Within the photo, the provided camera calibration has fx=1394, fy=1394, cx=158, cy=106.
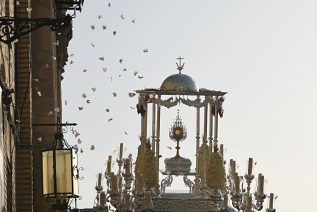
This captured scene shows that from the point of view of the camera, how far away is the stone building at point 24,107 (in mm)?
16156

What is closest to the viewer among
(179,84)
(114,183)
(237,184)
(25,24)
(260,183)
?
(25,24)

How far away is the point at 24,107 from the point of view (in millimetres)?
20594

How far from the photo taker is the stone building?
53.0ft

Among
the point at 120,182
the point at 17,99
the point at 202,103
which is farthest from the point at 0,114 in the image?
the point at 202,103

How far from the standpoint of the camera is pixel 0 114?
1380 cm

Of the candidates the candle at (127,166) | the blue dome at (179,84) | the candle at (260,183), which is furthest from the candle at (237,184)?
the blue dome at (179,84)

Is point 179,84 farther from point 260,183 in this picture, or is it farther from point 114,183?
point 114,183

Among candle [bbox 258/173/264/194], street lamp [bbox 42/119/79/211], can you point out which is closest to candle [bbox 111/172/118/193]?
candle [bbox 258/173/264/194]

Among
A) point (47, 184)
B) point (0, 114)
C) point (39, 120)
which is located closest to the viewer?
point (0, 114)

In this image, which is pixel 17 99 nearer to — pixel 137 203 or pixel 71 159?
pixel 71 159

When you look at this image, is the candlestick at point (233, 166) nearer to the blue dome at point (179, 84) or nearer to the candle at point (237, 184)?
the candle at point (237, 184)

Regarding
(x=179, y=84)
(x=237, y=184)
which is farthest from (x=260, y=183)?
(x=179, y=84)

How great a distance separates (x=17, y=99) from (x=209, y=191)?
22768mm

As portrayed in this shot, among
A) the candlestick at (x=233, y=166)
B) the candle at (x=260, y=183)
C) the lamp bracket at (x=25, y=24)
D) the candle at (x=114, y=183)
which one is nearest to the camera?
the lamp bracket at (x=25, y=24)
